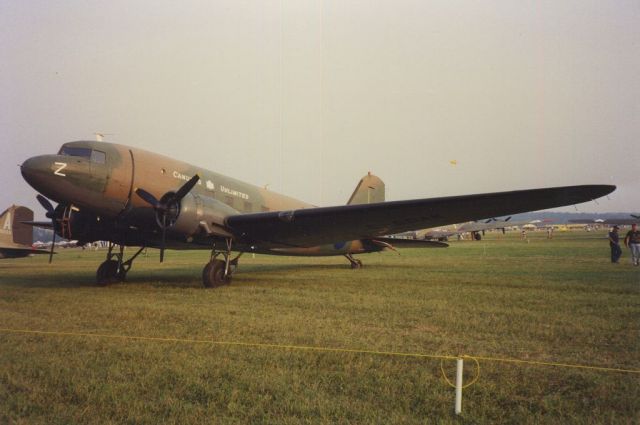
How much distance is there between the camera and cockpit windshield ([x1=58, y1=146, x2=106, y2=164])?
1189cm

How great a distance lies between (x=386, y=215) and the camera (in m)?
12.9

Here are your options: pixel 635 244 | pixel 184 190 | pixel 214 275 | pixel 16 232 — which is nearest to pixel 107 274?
pixel 214 275

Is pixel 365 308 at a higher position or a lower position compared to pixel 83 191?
lower

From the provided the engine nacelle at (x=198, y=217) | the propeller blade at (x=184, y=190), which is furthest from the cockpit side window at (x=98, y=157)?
the engine nacelle at (x=198, y=217)

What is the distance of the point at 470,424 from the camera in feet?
12.2

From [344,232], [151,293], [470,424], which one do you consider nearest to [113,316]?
[151,293]

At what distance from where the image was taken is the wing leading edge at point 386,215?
10.1 m

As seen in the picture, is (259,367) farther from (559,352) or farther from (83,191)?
(83,191)

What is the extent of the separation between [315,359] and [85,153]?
30.9 feet

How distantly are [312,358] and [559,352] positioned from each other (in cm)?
323

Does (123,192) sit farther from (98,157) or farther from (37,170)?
(37,170)

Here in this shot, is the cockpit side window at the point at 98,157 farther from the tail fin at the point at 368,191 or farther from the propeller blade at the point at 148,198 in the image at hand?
the tail fin at the point at 368,191

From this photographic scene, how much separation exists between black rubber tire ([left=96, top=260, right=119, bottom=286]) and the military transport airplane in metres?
0.03

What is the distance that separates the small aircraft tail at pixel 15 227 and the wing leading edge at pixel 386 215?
1776 centimetres
